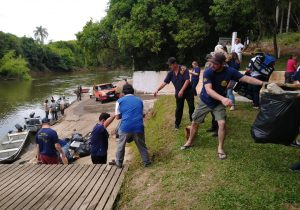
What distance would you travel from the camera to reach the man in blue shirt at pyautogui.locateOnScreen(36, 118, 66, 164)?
8.41 m

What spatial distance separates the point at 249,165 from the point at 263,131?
968mm

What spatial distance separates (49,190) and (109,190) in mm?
1230

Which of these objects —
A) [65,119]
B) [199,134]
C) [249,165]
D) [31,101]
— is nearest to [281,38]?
[65,119]

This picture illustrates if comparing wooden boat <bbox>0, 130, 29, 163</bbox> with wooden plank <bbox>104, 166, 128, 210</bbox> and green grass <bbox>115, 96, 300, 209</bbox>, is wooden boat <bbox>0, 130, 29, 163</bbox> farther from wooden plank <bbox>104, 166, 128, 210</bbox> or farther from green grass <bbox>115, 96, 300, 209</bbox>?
wooden plank <bbox>104, 166, 128, 210</bbox>

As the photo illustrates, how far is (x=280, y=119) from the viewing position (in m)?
5.36

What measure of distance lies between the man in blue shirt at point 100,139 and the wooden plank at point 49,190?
63 cm

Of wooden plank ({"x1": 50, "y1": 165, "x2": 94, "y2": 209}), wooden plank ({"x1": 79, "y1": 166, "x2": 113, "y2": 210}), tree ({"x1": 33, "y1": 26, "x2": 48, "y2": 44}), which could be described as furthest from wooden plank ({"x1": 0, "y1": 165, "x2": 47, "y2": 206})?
tree ({"x1": 33, "y1": 26, "x2": 48, "y2": 44})

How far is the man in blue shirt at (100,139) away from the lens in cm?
793

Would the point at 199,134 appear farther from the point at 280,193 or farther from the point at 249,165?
the point at 280,193

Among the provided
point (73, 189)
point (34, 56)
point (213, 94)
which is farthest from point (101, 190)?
point (34, 56)

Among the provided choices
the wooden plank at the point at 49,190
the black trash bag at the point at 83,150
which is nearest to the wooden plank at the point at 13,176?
the wooden plank at the point at 49,190

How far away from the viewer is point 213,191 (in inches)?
210

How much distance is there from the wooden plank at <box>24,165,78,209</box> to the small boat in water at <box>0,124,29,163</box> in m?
10.4

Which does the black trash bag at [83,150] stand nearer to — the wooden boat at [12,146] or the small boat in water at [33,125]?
the wooden boat at [12,146]
